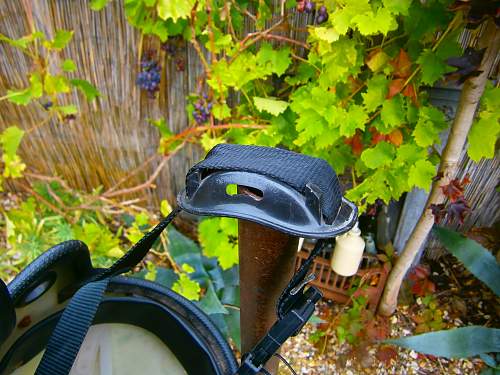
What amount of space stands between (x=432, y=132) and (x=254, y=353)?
0.83 meters

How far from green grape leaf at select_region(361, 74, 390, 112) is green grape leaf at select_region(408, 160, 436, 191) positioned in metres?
0.22

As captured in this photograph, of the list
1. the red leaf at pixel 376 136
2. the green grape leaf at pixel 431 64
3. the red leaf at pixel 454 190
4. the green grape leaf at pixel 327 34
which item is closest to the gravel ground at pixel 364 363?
the red leaf at pixel 454 190

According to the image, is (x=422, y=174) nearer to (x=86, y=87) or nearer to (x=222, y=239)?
(x=222, y=239)

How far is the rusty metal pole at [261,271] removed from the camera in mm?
542

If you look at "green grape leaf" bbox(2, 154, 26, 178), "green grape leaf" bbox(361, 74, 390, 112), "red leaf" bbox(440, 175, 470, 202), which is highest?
"green grape leaf" bbox(361, 74, 390, 112)

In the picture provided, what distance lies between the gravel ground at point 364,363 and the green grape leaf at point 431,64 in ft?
3.41

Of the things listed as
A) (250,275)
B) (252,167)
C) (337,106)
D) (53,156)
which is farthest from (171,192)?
(252,167)

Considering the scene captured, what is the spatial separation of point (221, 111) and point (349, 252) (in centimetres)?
73

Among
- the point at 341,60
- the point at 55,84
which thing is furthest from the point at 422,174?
the point at 55,84

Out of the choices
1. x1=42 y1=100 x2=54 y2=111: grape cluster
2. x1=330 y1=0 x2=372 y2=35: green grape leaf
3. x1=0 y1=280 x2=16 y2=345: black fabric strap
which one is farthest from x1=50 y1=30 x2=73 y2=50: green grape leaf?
x1=0 y1=280 x2=16 y2=345: black fabric strap

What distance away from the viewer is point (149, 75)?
4.98ft

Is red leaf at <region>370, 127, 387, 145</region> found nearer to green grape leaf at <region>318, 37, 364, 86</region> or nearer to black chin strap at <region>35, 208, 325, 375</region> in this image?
green grape leaf at <region>318, 37, 364, 86</region>

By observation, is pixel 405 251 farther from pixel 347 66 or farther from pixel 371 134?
pixel 347 66

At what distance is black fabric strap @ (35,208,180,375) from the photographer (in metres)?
0.49
